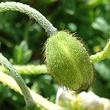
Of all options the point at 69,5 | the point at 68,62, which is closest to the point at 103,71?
the point at 69,5

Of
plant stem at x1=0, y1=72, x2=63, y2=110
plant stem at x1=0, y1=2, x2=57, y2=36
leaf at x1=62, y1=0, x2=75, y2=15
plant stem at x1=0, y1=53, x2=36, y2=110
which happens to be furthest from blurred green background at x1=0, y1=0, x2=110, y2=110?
plant stem at x1=0, y1=2, x2=57, y2=36

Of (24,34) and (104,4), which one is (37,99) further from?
(104,4)

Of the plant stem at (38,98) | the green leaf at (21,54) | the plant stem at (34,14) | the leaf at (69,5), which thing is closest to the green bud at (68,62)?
the plant stem at (34,14)

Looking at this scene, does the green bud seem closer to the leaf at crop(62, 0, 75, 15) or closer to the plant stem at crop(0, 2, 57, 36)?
the plant stem at crop(0, 2, 57, 36)

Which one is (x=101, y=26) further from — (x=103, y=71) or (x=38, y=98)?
(x=38, y=98)

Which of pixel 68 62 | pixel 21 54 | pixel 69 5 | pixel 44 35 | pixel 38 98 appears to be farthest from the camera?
pixel 44 35

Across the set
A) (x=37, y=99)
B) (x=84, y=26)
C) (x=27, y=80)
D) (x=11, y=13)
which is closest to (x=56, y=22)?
(x=84, y=26)
